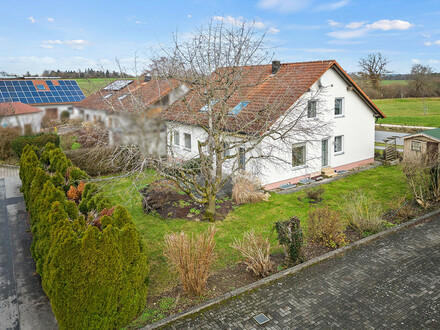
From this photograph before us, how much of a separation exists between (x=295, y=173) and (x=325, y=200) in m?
3.00

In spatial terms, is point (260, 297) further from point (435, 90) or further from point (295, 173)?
point (435, 90)

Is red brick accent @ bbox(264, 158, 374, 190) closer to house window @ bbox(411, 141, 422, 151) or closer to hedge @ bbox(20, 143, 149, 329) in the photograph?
house window @ bbox(411, 141, 422, 151)

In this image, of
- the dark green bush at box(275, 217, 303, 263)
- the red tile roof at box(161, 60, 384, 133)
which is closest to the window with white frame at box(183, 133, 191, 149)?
the red tile roof at box(161, 60, 384, 133)

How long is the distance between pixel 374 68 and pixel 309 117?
168ft

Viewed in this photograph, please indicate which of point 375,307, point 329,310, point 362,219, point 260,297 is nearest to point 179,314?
point 260,297

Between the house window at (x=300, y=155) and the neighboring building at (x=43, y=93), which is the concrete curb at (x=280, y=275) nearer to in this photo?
the house window at (x=300, y=155)

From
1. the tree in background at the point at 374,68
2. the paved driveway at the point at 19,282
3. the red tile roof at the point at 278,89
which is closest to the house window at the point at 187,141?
the red tile roof at the point at 278,89

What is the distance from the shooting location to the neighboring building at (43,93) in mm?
32750

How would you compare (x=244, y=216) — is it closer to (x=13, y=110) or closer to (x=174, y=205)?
(x=174, y=205)

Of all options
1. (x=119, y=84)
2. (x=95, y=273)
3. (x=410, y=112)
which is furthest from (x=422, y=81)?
(x=95, y=273)

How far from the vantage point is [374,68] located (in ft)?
202

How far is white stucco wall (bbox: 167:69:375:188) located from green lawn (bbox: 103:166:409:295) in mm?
1349

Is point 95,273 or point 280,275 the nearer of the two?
point 95,273

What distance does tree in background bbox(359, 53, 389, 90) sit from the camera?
60938 mm
